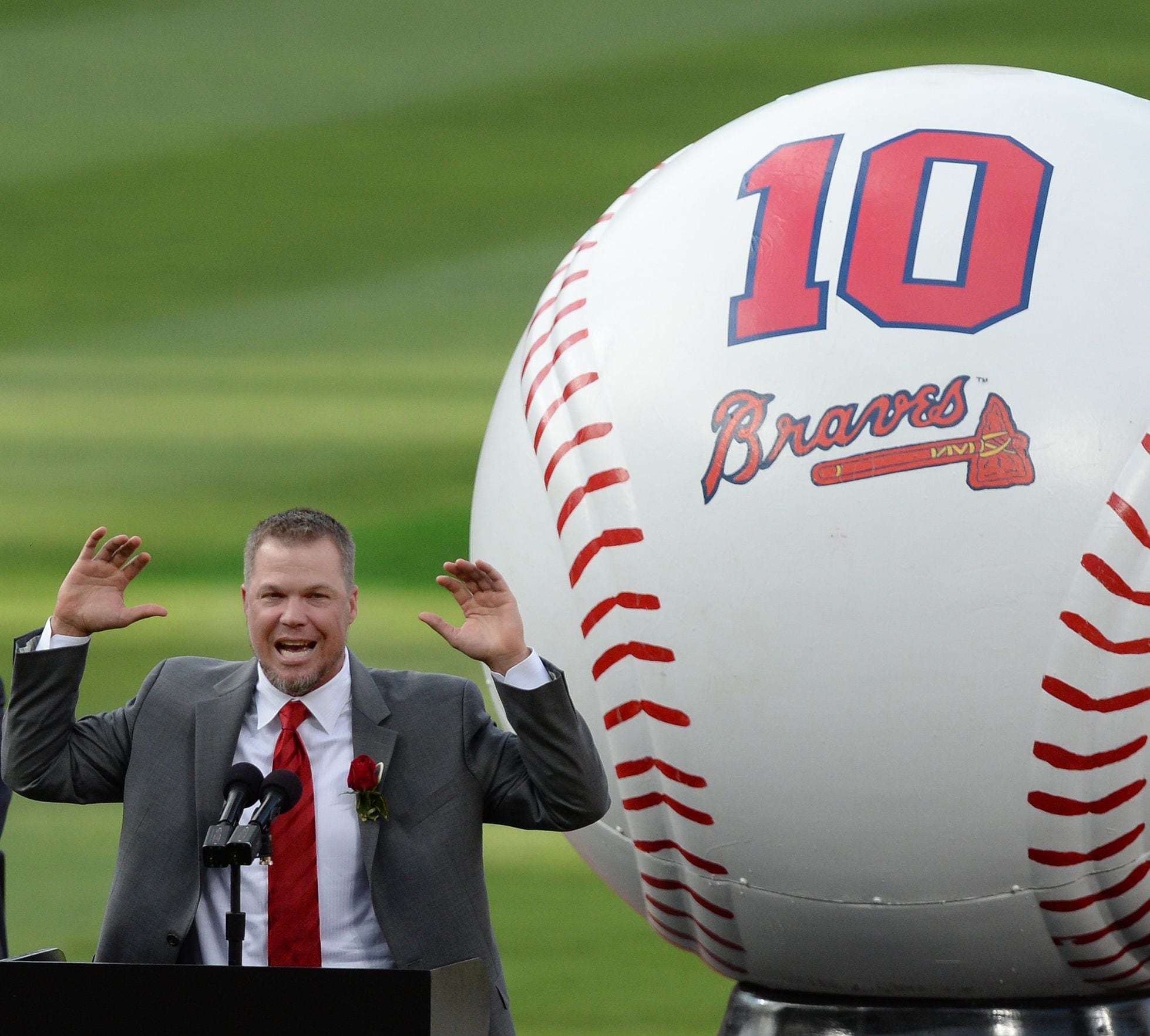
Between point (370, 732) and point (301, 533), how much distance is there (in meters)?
0.30

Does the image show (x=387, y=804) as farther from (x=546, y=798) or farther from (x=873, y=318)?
(x=873, y=318)

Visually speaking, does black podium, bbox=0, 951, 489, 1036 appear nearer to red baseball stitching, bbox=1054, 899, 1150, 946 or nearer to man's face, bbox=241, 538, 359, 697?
man's face, bbox=241, 538, 359, 697

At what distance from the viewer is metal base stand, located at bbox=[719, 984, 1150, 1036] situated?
2225 mm

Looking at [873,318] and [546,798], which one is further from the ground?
[873,318]

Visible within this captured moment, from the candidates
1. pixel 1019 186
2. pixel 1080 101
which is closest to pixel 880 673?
pixel 1019 186

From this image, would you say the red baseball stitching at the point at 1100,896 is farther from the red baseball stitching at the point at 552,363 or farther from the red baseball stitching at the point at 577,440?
the red baseball stitching at the point at 552,363

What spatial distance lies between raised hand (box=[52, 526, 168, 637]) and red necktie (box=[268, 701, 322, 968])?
297 mm

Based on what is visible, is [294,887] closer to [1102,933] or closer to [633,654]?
[633,654]

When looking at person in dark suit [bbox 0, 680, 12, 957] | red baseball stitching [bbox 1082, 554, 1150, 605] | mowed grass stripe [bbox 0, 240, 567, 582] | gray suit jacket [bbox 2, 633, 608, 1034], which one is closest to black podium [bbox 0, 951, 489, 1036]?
gray suit jacket [bbox 2, 633, 608, 1034]

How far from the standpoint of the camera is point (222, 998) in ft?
5.94

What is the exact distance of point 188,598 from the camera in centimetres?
495

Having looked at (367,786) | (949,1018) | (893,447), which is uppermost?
(893,447)

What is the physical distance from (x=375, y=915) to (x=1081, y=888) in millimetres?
945

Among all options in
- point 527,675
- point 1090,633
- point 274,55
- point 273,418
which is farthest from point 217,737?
point 274,55
